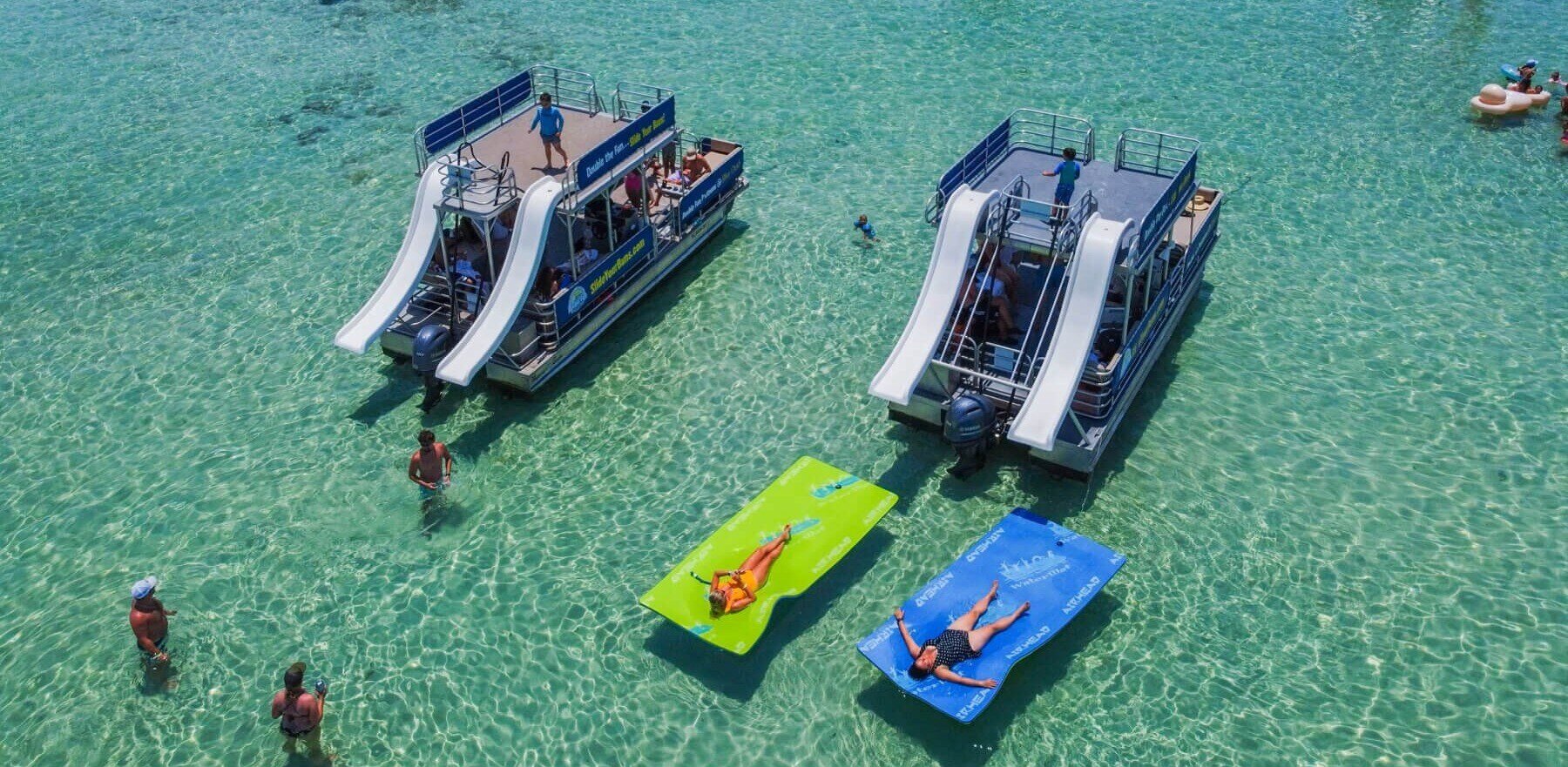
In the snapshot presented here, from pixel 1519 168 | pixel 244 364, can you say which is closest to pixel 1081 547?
pixel 244 364

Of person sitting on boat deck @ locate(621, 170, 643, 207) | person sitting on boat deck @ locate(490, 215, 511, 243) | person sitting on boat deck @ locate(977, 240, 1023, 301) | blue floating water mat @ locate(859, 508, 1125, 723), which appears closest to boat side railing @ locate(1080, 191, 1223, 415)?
person sitting on boat deck @ locate(977, 240, 1023, 301)

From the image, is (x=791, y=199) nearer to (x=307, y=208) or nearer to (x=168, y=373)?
(x=307, y=208)

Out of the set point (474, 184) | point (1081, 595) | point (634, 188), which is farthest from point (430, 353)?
point (1081, 595)

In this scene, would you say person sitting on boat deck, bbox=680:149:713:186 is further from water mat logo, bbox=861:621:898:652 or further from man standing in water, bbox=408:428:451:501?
water mat logo, bbox=861:621:898:652

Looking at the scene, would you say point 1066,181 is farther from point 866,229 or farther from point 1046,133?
point 1046,133

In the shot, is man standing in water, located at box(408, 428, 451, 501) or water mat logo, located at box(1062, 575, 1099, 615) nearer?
water mat logo, located at box(1062, 575, 1099, 615)
